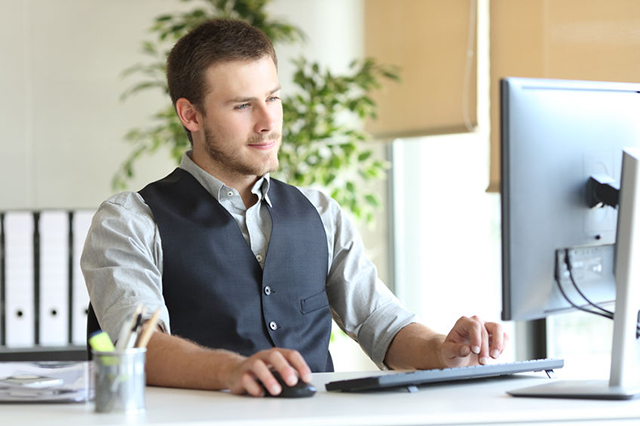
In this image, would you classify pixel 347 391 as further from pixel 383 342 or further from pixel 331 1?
pixel 331 1

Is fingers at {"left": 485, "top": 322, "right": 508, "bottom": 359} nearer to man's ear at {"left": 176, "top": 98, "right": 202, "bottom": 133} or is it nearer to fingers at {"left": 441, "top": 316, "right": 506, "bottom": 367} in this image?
fingers at {"left": 441, "top": 316, "right": 506, "bottom": 367}

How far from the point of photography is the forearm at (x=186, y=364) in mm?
1296

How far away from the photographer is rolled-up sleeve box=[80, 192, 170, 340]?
1.54m

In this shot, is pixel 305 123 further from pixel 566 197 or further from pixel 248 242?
pixel 566 197

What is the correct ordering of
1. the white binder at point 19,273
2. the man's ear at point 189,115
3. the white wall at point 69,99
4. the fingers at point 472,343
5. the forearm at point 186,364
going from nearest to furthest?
1. the forearm at point 186,364
2. the fingers at point 472,343
3. the man's ear at point 189,115
4. the white binder at point 19,273
5. the white wall at point 69,99

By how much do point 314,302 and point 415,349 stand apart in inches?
9.6

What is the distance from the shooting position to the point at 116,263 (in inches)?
64.0

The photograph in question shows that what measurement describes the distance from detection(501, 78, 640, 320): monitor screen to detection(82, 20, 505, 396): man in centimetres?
27

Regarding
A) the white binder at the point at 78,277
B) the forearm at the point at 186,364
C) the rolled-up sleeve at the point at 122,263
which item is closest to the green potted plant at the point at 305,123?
the white binder at the point at 78,277

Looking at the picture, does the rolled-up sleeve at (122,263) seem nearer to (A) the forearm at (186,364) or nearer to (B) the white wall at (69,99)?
(A) the forearm at (186,364)

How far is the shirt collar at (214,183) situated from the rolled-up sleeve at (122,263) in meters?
0.14

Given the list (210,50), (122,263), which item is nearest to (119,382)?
(122,263)

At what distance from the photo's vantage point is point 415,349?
1697mm

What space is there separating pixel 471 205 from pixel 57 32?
178 centimetres
